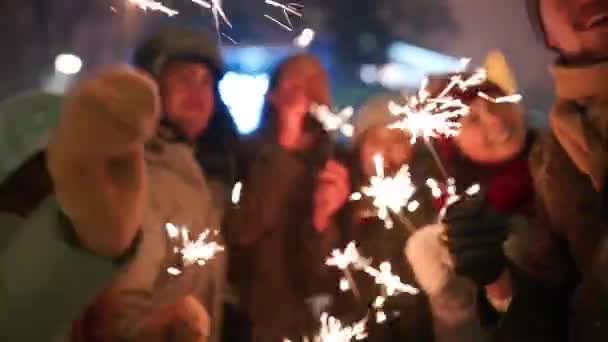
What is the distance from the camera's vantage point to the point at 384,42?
62.9 inches

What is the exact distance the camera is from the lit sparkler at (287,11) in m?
1.59

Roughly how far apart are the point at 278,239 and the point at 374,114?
0.28m

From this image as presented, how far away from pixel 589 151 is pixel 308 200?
1.64 feet

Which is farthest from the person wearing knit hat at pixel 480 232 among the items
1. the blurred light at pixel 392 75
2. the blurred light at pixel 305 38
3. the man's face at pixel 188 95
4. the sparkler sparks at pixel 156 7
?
the sparkler sparks at pixel 156 7

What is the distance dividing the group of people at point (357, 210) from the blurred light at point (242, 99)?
0.01 meters

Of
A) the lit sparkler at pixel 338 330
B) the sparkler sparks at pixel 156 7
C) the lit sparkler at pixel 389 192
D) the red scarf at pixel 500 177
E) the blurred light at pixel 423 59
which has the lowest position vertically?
the lit sparkler at pixel 338 330

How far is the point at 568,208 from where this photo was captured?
156 centimetres

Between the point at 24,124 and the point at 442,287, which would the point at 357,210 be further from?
the point at 24,124

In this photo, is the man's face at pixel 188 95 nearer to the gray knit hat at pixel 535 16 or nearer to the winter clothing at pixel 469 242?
the winter clothing at pixel 469 242

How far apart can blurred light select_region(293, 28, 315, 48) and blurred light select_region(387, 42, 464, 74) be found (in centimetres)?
14

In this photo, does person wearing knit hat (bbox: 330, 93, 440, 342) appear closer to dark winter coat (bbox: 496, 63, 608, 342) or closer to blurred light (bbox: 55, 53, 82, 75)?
Answer: dark winter coat (bbox: 496, 63, 608, 342)

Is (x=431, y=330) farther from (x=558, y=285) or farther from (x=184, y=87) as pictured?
(x=184, y=87)

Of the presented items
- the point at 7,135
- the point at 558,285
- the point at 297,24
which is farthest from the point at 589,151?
the point at 7,135

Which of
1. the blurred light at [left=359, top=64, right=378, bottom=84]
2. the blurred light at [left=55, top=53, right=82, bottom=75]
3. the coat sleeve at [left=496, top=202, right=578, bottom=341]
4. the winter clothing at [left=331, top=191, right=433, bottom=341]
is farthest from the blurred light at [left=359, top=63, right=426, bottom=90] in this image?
the blurred light at [left=55, top=53, right=82, bottom=75]
